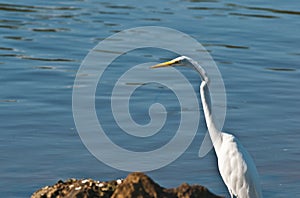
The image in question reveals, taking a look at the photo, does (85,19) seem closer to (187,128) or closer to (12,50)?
(12,50)

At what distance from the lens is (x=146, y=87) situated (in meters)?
12.2

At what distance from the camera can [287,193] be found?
833 centimetres

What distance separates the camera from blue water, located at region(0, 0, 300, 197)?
29.5 ft

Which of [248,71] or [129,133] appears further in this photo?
[248,71]

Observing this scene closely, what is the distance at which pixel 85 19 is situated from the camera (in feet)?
53.1

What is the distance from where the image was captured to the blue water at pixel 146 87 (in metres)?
8.99

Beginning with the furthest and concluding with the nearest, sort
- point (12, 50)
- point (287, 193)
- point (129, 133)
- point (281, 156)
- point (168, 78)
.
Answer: point (12, 50), point (168, 78), point (129, 133), point (281, 156), point (287, 193)

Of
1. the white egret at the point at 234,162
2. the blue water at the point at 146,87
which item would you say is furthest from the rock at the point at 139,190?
the blue water at the point at 146,87

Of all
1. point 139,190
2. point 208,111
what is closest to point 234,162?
point 208,111

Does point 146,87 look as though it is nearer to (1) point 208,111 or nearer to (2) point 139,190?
(1) point 208,111

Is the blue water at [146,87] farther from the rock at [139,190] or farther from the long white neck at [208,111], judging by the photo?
the rock at [139,190]

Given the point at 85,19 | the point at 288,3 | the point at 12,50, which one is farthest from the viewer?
the point at 288,3

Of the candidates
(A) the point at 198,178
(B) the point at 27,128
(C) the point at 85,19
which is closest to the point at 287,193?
(A) the point at 198,178

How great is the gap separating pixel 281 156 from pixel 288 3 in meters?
8.77
